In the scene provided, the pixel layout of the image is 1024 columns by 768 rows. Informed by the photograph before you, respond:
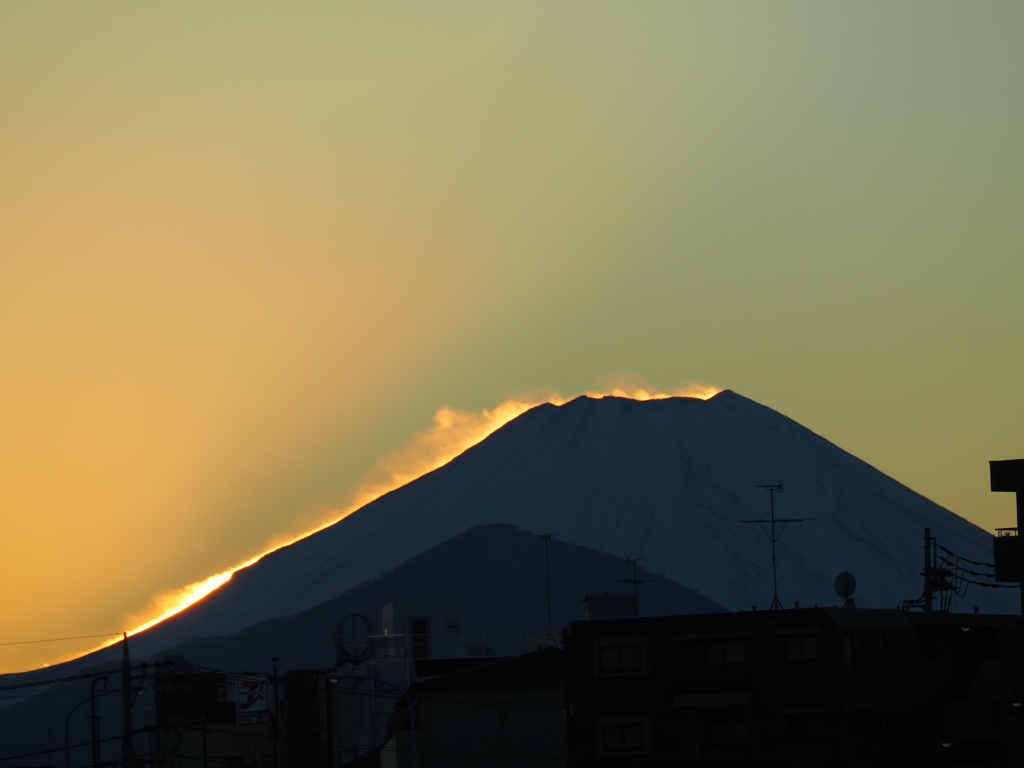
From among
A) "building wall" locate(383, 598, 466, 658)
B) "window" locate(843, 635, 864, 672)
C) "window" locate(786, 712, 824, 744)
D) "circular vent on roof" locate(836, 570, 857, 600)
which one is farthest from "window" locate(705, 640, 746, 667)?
"building wall" locate(383, 598, 466, 658)

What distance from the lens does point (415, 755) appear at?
2174 inches

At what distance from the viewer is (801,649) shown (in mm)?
48625

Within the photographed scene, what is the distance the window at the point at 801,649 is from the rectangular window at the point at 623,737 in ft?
18.1

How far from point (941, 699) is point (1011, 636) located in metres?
7.03

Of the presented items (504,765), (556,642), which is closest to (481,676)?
(504,765)

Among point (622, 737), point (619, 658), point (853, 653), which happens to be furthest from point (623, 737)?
point (853, 653)

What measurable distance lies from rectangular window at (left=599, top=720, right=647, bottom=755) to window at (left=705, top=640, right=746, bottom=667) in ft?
10.6

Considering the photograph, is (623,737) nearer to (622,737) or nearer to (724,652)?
(622,737)

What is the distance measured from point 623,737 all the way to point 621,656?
9.06 ft

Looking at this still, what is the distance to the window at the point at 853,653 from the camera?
159 ft

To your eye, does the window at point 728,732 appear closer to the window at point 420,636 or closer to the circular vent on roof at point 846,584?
the circular vent on roof at point 846,584

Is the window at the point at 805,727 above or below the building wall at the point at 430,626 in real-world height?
below

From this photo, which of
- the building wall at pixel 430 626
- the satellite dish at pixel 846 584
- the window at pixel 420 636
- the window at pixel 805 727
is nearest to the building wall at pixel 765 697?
the window at pixel 805 727

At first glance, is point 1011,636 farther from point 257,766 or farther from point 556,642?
point 257,766
